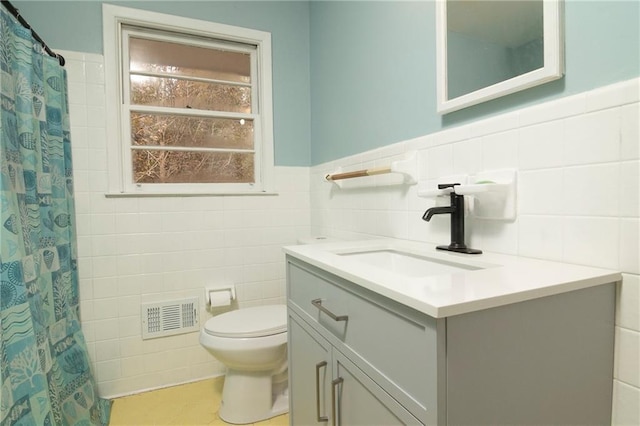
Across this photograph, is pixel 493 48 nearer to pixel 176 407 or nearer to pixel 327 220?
pixel 327 220

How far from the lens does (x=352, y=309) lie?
821 mm

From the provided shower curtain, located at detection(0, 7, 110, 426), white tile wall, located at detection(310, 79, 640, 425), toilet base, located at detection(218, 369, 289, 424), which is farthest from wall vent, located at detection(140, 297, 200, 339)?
white tile wall, located at detection(310, 79, 640, 425)

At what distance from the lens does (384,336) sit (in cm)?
70

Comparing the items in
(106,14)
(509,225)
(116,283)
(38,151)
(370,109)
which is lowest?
(116,283)

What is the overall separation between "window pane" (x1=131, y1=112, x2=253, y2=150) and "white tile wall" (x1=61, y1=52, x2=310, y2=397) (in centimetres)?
20

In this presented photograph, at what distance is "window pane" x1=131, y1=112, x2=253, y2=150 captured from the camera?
1.94m

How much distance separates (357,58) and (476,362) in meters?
1.52

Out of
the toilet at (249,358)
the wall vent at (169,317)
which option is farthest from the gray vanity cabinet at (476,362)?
the wall vent at (169,317)

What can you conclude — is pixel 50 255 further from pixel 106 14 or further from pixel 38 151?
pixel 106 14

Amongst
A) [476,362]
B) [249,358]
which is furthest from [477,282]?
[249,358]

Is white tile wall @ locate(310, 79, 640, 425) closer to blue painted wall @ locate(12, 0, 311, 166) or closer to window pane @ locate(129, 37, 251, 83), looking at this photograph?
blue painted wall @ locate(12, 0, 311, 166)

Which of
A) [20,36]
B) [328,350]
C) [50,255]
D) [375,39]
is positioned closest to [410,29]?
[375,39]

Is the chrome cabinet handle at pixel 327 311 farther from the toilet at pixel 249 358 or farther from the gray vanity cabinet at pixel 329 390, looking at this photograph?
the toilet at pixel 249 358

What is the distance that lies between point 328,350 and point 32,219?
4.03 ft
